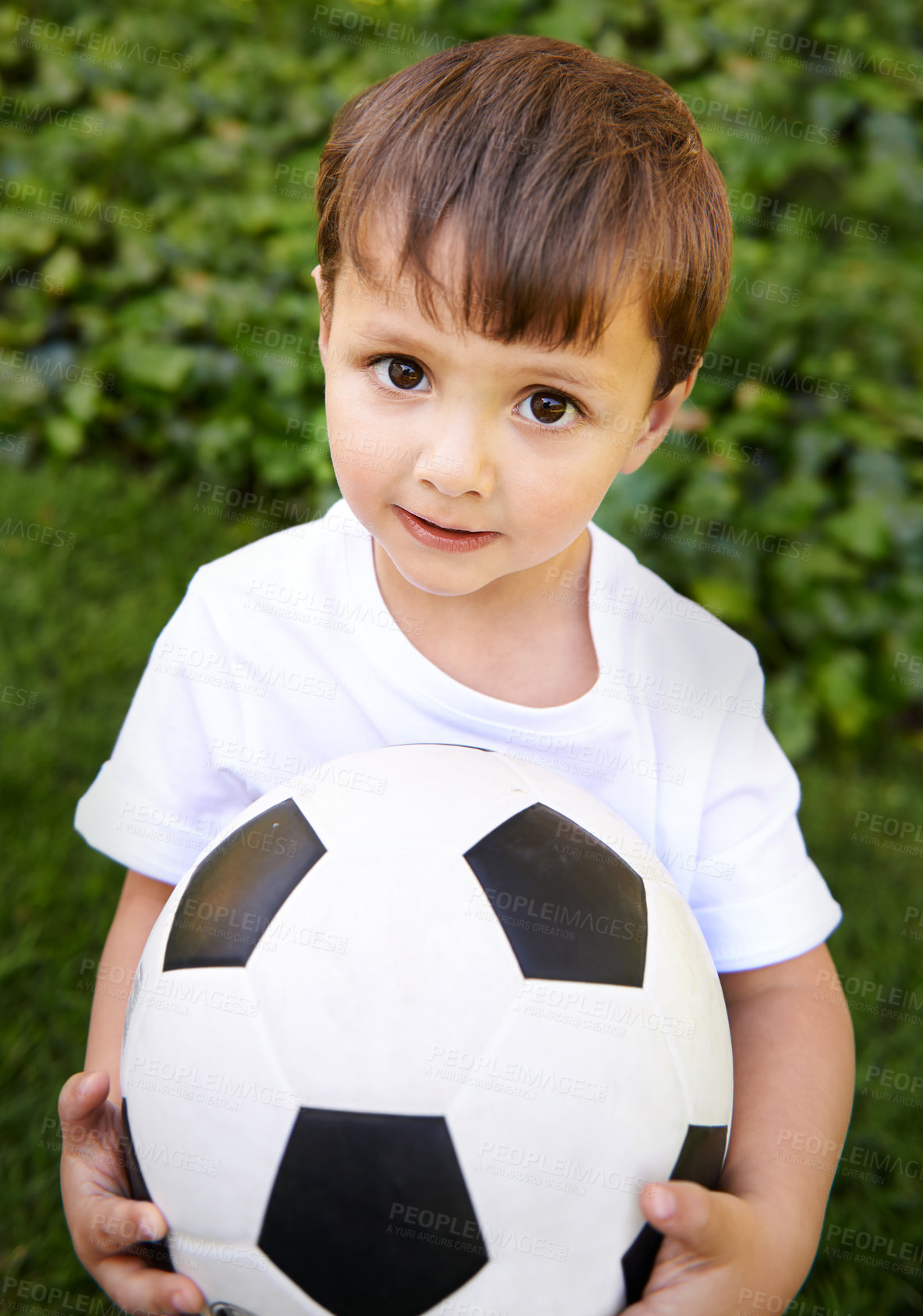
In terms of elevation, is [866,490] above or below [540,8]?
below

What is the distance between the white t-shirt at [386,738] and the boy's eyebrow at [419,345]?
423 millimetres

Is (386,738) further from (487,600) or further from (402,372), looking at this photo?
(402,372)

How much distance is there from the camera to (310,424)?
3.40 meters

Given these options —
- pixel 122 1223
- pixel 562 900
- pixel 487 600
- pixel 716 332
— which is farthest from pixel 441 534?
pixel 716 332

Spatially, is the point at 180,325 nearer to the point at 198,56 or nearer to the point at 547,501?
the point at 198,56

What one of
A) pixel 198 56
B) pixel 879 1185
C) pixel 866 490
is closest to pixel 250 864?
pixel 879 1185

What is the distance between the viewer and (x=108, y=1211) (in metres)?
1.21

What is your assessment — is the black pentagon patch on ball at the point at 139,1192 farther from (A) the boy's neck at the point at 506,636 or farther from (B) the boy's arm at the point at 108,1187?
(A) the boy's neck at the point at 506,636

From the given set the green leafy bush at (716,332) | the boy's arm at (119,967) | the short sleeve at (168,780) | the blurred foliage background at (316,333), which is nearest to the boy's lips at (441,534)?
the short sleeve at (168,780)

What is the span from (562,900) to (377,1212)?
0.34 meters

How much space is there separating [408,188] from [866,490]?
8.19ft

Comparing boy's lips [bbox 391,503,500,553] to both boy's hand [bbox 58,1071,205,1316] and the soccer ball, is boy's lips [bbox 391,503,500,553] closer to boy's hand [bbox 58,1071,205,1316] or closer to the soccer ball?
the soccer ball

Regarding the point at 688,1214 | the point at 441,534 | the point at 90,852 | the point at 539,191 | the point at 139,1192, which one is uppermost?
the point at 539,191

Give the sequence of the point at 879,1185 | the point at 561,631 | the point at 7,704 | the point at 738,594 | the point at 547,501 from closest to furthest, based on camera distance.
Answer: the point at 547,501, the point at 561,631, the point at 879,1185, the point at 7,704, the point at 738,594
